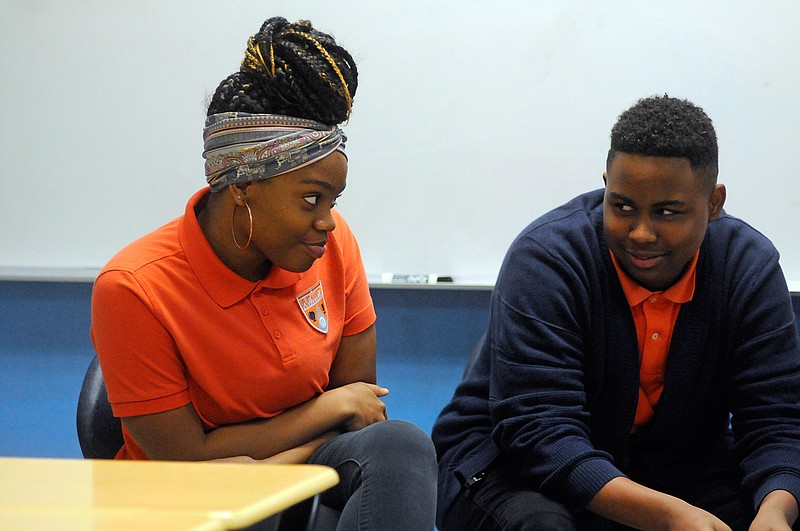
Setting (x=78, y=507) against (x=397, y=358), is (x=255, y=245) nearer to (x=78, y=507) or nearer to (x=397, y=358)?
(x=78, y=507)

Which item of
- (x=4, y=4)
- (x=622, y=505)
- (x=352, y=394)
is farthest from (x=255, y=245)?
(x=4, y=4)

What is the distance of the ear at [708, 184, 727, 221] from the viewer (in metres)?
1.81

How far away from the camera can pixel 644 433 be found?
1.90 m

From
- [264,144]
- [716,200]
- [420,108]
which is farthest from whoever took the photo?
[420,108]

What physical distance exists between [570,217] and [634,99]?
105 centimetres

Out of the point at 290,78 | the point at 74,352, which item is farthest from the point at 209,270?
the point at 74,352

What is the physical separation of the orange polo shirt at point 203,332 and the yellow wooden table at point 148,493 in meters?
0.52

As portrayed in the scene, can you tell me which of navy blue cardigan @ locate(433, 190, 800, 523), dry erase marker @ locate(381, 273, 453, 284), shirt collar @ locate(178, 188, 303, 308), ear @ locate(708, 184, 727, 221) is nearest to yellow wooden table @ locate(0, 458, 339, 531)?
shirt collar @ locate(178, 188, 303, 308)

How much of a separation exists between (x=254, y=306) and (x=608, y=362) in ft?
2.37

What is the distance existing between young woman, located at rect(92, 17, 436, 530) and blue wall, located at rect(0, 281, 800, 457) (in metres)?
1.21

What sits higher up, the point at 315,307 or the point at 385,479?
the point at 315,307

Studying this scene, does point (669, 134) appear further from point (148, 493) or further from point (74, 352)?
point (74, 352)

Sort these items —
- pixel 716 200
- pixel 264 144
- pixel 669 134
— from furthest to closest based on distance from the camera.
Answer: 1. pixel 716 200
2. pixel 669 134
3. pixel 264 144

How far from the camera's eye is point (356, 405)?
175cm
